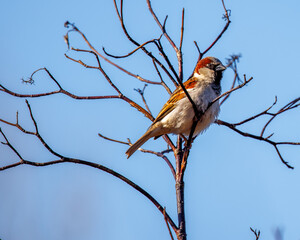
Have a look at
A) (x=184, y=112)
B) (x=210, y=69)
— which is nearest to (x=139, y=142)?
(x=184, y=112)

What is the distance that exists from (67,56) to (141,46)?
0.90m

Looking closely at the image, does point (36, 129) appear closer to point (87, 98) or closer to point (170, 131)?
point (87, 98)

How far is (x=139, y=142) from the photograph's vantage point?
3.71m

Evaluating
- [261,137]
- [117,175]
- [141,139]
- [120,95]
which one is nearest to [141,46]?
[120,95]

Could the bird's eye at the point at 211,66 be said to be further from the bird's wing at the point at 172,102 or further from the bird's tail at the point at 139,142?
the bird's tail at the point at 139,142

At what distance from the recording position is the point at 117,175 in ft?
8.42

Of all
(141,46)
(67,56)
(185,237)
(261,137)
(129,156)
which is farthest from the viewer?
(129,156)

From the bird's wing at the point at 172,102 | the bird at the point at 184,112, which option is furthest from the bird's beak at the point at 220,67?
the bird's wing at the point at 172,102

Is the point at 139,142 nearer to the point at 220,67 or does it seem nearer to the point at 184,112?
the point at 184,112

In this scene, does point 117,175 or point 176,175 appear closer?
point 117,175

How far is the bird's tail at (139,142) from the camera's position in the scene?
3635mm

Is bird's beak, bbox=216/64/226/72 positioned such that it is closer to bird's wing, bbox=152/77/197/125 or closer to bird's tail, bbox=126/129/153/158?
bird's wing, bbox=152/77/197/125

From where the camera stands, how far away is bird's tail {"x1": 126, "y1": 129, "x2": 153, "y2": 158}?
11.9 feet

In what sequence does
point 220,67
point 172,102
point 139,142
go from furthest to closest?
point 220,67 < point 172,102 < point 139,142
